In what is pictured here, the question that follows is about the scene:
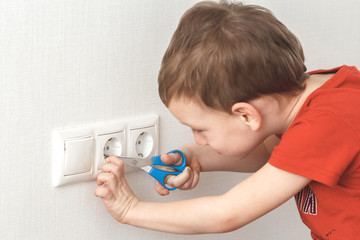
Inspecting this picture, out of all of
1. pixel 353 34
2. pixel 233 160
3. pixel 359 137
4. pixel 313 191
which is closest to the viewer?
pixel 359 137

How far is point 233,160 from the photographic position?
2.82 ft

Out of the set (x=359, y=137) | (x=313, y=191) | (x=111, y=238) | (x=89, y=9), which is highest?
(x=89, y=9)

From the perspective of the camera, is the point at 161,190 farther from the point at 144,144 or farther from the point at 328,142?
the point at 328,142

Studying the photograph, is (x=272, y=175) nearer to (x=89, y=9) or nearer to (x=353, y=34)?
(x=89, y=9)

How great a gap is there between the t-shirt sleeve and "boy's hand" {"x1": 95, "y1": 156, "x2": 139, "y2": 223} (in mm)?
208

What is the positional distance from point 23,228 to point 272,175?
1.07 feet

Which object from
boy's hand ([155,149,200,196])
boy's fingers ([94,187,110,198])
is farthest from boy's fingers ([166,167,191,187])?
boy's fingers ([94,187,110,198])

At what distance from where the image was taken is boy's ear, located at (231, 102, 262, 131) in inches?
26.7

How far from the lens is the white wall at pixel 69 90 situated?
65 cm

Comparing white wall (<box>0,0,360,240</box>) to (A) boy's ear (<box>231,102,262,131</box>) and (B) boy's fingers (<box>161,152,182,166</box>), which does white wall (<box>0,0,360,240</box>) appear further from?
(A) boy's ear (<box>231,102,262,131</box>)

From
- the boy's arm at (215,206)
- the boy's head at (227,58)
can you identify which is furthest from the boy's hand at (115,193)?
the boy's head at (227,58)

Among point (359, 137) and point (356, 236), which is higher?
point (359, 137)

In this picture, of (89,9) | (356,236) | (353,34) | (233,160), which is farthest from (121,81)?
(353,34)

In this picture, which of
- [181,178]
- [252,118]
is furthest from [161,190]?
[252,118]
